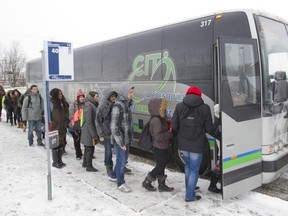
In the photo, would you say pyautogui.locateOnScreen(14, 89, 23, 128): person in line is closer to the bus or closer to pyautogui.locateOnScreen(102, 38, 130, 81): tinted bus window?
pyautogui.locateOnScreen(102, 38, 130, 81): tinted bus window


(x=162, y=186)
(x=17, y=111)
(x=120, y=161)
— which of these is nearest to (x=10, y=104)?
(x=17, y=111)

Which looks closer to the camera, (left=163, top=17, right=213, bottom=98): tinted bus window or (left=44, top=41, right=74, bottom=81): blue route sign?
(left=44, top=41, right=74, bottom=81): blue route sign

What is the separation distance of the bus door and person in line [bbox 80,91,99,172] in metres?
2.89

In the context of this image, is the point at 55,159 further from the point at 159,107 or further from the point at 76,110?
the point at 159,107

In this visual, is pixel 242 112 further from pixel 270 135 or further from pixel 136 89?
pixel 136 89

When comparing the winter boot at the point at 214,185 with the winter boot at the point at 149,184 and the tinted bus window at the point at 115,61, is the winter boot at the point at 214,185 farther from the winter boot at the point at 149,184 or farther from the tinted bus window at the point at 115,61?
the tinted bus window at the point at 115,61

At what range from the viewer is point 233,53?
464 centimetres

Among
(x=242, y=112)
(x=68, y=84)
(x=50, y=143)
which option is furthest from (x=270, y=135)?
(x=68, y=84)

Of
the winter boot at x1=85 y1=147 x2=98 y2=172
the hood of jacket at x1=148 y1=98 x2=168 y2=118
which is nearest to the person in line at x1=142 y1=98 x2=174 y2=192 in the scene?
the hood of jacket at x1=148 y1=98 x2=168 y2=118

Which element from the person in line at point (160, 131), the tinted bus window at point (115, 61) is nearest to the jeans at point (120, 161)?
the person in line at point (160, 131)

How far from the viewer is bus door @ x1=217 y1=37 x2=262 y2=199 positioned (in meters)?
4.46

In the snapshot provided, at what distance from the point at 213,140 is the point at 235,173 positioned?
119cm

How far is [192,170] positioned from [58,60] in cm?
285

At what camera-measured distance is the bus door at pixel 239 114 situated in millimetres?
4461
